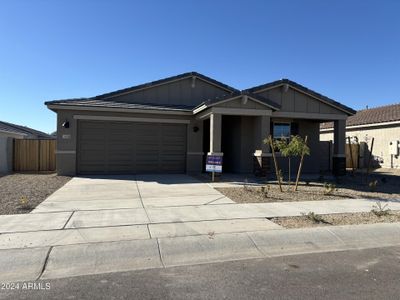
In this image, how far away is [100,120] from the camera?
51.2ft

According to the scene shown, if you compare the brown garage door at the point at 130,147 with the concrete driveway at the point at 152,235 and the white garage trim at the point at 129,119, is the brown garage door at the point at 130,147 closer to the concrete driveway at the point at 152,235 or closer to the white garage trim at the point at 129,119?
the white garage trim at the point at 129,119

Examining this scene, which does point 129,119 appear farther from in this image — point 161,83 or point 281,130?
point 281,130

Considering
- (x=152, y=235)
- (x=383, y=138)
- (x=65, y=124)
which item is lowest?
(x=152, y=235)

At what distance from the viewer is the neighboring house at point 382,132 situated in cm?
2161

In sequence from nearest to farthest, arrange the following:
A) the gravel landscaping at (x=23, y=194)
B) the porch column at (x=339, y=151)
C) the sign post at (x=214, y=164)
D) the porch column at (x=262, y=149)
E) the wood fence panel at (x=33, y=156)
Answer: the gravel landscaping at (x=23, y=194) < the sign post at (x=214, y=164) < the porch column at (x=262, y=149) < the porch column at (x=339, y=151) < the wood fence panel at (x=33, y=156)

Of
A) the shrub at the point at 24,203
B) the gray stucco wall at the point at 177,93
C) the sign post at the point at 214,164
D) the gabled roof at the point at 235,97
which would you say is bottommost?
the shrub at the point at 24,203

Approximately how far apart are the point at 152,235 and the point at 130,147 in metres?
10.4

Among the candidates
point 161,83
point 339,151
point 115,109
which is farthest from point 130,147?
point 339,151

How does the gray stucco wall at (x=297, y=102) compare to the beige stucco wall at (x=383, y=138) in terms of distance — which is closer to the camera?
the gray stucco wall at (x=297, y=102)

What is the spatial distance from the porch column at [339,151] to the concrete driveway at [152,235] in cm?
694

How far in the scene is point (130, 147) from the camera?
16.0m

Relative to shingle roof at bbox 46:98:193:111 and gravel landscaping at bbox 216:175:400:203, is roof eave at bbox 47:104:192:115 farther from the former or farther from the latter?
gravel landscaping at bbox 216:175:400:203

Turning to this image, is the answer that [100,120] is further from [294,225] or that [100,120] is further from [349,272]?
[349,272]

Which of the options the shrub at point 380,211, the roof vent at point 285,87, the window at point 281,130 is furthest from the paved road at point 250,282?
the window at point 281,130
